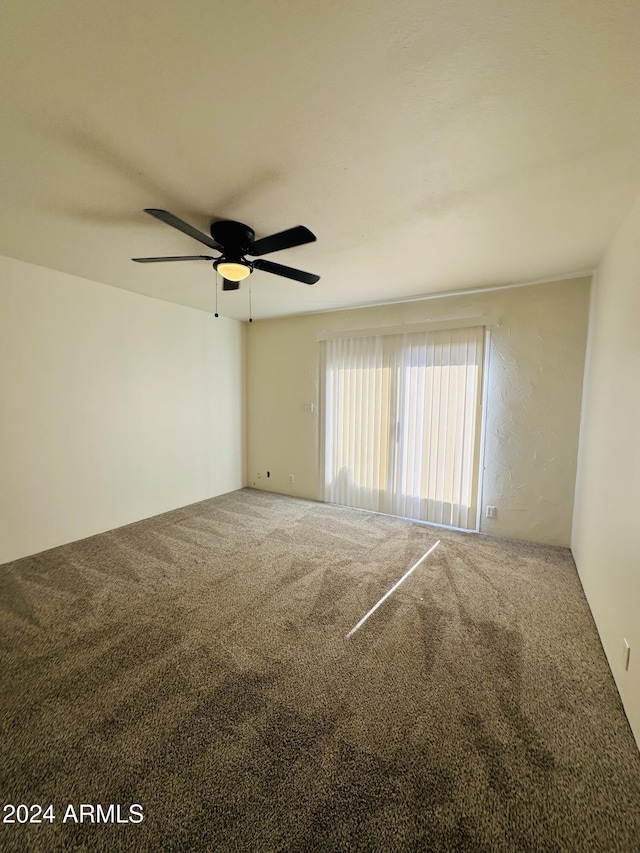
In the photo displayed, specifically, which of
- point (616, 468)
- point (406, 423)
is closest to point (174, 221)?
point (616, 468)

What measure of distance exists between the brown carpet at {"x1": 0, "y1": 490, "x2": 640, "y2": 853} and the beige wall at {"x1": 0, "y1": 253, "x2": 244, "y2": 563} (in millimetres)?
651

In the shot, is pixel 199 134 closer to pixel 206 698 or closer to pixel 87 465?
pixel 206 698

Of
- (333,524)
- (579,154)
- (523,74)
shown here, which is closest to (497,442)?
(333,524)

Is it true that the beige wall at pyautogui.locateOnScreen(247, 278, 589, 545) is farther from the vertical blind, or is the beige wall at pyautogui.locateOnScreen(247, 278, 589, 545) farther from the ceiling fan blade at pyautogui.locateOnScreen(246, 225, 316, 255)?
the ceiling fan blade at pyautogui.locateOnScreen(246, 225, 316, 255)

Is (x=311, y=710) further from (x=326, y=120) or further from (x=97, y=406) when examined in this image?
(x=97, y=406)

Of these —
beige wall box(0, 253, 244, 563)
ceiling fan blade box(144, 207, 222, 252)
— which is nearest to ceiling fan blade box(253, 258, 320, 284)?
ceiling fan blade box(144, 207, 222, 252)

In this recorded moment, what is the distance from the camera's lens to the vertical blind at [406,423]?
3582 mm

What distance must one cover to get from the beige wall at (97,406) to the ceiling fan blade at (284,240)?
7.32ft

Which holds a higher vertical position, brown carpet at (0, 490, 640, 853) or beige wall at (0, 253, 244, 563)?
beige wall at (0, 253, 244, 563)

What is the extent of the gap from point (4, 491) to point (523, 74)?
412 cm

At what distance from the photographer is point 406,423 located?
3900 millimetres

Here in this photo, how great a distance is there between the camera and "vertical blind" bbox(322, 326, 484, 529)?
358 centimetres

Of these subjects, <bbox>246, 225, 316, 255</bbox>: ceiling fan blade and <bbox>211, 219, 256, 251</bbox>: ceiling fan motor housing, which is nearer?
<bbox>246, 225, 316, 255</bbox>: ceiling fan blade

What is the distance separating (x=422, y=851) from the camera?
3.56 feet
